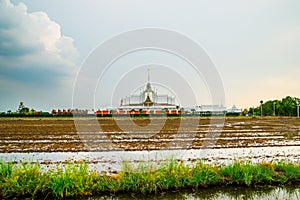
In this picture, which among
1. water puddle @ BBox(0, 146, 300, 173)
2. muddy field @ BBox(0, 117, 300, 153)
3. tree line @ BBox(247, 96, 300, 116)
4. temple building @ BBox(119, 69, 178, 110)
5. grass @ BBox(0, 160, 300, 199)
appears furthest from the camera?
temple building @ BBox(119, 69, 178, 110)

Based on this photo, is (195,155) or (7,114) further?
(7,114)

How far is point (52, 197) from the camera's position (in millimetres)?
6141

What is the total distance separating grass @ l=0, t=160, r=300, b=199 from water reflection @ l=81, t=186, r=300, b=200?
7.8 inches

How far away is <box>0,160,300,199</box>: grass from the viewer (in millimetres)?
6137

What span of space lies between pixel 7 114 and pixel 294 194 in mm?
47076

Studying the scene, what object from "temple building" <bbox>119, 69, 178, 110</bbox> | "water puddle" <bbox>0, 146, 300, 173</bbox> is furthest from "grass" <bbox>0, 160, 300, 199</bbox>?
"temple building" <bbox>119, 69, 178, 110</bbox>

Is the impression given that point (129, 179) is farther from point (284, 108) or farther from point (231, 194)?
point (284, 108)

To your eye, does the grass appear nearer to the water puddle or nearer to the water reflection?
the water reflection

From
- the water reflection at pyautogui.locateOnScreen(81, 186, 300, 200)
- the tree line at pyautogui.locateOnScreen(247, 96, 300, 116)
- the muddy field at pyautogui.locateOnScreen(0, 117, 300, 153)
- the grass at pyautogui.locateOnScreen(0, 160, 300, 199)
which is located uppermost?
the tree line at pyautogui.locateOnScreen(247, 96, 300, 116)

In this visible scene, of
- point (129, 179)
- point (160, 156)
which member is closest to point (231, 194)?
point (129, 179)

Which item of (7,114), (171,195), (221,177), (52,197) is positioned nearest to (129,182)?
(171,195)

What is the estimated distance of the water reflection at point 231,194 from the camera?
6.20 meters

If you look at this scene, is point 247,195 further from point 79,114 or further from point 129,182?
point 79,114

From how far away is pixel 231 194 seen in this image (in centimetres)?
643
